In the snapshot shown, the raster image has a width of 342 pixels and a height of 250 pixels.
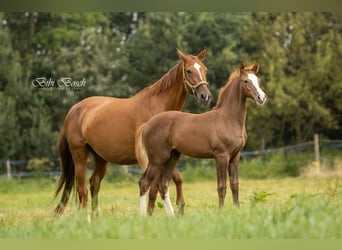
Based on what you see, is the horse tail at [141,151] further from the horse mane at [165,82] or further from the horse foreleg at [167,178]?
the horse mane at [165,82]

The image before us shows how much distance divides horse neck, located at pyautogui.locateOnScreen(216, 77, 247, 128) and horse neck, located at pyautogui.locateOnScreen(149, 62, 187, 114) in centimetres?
68

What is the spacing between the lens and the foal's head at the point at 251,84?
7.14 metres

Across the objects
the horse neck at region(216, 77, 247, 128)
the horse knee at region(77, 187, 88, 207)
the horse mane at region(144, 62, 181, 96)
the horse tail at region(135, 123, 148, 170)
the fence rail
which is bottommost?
the fence rail

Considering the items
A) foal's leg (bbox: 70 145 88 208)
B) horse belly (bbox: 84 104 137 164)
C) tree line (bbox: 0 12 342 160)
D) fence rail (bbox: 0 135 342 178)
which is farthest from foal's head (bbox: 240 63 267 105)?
fence rail (bbox: 0 135 342 178)

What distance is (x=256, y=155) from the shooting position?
1862 cm

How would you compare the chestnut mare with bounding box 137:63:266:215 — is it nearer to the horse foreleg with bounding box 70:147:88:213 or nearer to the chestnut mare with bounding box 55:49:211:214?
the chestnut mare with bounding box 55:49:211:214

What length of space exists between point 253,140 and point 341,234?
1402 cm

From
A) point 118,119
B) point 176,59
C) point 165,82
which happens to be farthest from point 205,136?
point 176,59

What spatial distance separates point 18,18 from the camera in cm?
1722

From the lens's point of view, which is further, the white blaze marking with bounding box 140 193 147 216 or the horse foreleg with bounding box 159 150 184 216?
the horse foreleg with bounding box 159 150 184 216

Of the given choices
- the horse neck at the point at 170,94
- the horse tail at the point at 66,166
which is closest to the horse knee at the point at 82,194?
the horse tail at the point at 66,166

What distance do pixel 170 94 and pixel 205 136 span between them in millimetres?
923

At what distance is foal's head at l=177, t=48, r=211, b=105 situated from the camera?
7418 mm

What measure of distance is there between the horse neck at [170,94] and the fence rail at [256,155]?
767 centimetres
